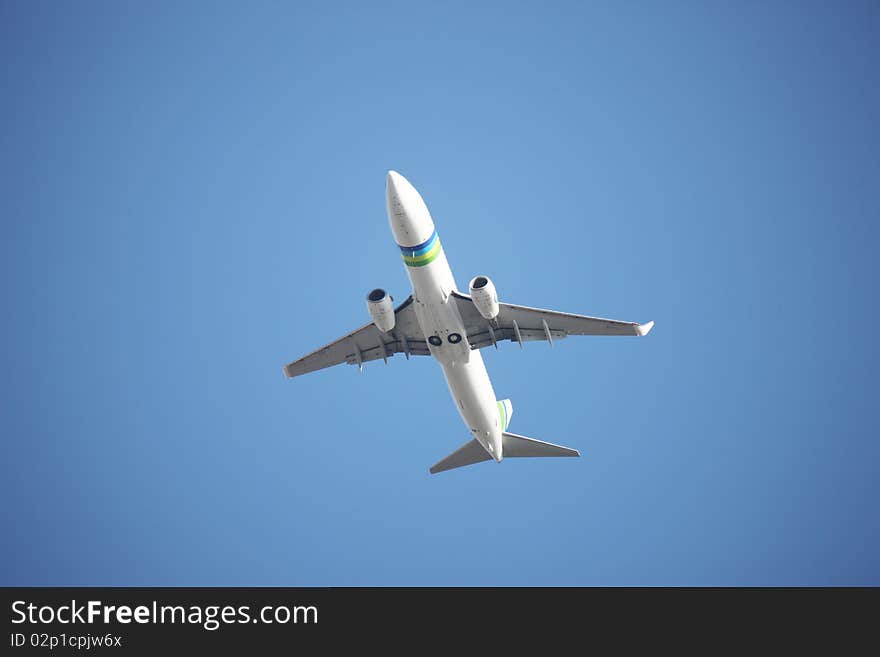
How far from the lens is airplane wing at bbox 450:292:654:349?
3697 cm

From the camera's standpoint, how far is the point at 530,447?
42.6 m

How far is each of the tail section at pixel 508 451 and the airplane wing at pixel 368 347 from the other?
21.7 feet

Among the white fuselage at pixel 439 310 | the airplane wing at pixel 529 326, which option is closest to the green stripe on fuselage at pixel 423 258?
the white fuselage at pixel 439 310

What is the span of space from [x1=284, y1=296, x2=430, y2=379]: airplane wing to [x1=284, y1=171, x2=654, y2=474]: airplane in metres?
0.05

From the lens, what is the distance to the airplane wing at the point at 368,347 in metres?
38.9

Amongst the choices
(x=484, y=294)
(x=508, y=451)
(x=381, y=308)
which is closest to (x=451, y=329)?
(x=484, y=294)

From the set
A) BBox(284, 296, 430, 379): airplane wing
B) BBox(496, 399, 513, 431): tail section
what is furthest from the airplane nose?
BBox(496, 399, 513, 431): tail section

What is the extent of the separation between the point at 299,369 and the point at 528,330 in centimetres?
1211

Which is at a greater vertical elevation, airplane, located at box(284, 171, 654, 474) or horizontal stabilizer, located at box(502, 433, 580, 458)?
airplane, located at box(284, 171, 654, 474)

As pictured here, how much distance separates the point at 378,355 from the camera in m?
40.1

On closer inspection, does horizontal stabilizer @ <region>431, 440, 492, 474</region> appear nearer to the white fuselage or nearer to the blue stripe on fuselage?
the white fuselage

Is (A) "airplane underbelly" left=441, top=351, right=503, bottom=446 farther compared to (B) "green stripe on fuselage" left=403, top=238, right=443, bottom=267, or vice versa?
(A) "airplane underbelly" left=441, top=351, right=503, bottom=446

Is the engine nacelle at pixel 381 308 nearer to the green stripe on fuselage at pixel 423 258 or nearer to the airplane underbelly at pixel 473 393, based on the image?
the green stripe on fuselage at pixel 423 258
